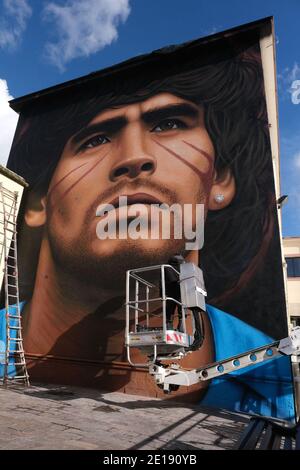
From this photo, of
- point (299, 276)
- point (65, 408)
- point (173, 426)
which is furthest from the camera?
point (299, 276)

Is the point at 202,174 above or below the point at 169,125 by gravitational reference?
below

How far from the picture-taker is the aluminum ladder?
9609 mm

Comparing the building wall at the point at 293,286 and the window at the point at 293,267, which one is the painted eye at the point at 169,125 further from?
the window at the point at 293,267

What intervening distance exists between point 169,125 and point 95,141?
8.63ft

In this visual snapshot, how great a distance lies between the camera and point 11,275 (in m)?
10.5

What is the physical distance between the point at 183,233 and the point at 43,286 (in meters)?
4.69

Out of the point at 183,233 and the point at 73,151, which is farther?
the point at 73,151

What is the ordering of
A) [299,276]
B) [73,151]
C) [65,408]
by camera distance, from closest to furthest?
[65,408] < [73,151] < [299,276]

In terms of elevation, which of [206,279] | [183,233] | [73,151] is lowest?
[206,279]

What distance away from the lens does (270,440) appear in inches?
131

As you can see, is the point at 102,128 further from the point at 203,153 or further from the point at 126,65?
the point at 203,153

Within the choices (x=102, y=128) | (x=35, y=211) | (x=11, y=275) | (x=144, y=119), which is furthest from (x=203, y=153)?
(x=11, y=275)

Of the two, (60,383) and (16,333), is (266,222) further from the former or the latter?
(16,333)

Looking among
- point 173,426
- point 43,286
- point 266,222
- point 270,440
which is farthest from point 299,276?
point 270,440
